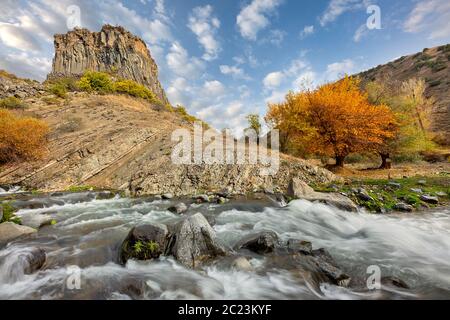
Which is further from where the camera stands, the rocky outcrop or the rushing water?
the rocky outcrop

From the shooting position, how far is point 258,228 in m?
8.59

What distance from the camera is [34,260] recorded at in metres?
5.48

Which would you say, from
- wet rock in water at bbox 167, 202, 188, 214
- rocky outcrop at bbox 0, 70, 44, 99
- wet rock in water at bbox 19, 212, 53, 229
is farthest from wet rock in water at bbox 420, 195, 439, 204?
rocky outcrop at bbox 0, 70, 44, 99

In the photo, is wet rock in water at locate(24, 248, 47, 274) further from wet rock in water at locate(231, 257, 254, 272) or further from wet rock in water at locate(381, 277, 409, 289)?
wet rock in water at locate(381, 277, 409, 289)

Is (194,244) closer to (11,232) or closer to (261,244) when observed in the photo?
(261,244)

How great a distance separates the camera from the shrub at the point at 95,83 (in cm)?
3784

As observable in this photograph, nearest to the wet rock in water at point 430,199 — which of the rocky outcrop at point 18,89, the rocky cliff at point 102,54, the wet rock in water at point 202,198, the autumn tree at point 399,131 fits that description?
the wet rock in water at point 202,198

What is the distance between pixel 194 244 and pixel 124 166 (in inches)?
556

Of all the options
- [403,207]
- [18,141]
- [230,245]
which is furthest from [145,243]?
[18,141]

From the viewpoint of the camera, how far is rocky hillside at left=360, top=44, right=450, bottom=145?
44781mm

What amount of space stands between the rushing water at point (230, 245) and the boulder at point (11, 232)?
1.07 feet

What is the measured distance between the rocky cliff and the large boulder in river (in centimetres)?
7263

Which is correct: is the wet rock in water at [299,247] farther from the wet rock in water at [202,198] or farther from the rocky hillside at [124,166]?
the rocky hillside at [124,166]
